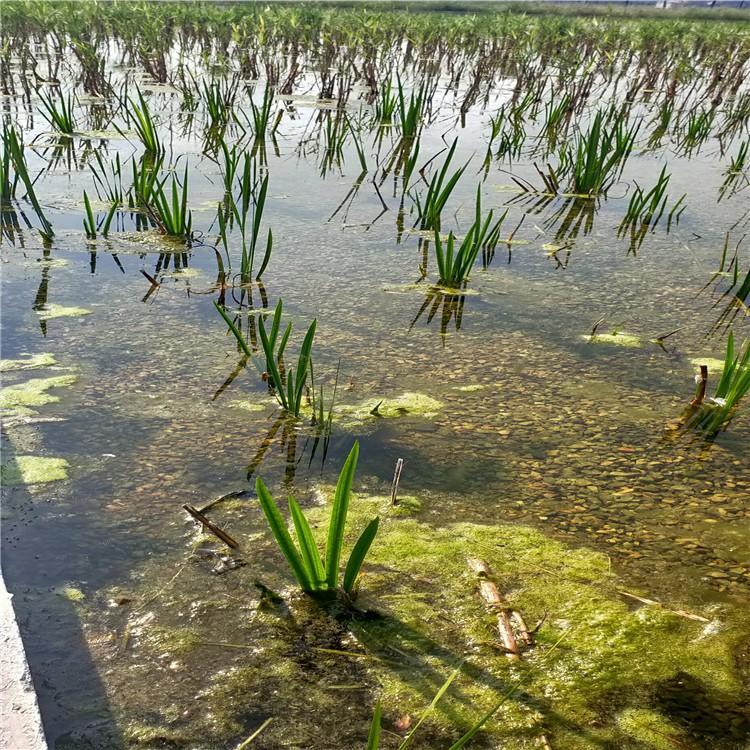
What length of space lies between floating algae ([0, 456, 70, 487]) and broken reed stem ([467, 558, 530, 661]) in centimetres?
92

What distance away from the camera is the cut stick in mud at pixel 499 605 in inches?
54.0

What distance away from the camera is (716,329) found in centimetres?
282

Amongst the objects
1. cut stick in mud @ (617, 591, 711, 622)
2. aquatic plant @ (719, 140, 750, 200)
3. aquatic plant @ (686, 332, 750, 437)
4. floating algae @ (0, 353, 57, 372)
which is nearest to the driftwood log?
cut stick in mud @ (617, 591, 711, 622)

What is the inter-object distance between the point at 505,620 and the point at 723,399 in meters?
1.11

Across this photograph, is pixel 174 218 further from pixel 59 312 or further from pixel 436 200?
pixel 436 200

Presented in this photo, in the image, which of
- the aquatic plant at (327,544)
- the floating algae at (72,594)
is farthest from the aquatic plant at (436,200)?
the floating algae at (72,594)

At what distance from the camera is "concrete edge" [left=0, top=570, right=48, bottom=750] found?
993mm

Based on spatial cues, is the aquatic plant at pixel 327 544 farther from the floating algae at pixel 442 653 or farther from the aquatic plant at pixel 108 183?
the aquatic plant at pixel 108 183

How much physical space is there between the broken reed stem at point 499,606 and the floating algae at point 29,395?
3.93 ft

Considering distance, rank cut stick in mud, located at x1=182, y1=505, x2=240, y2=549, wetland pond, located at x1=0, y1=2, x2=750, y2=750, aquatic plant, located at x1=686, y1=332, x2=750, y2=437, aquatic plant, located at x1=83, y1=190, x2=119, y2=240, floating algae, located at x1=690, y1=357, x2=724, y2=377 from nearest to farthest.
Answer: wetland pond, located at x1=0, y1=2, x2=750, y2=750 → cut stick in mud, located at x1=182, y1=505, x2=240, y2=549 → aquatic plant, located at x1=686, y1=332, x2=750, y2=437 → floating algae, located at x1=690, y1=357, x2=724, y2=377 → aquatic plant, located at x1=83, y1=190, x2=119, y2=240

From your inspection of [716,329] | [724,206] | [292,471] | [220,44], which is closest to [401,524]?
[292,471]

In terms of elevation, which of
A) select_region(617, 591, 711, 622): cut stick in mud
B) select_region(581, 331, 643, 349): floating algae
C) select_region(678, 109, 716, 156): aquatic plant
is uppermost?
select_region(678, 109, 716, 156): aquatic plant

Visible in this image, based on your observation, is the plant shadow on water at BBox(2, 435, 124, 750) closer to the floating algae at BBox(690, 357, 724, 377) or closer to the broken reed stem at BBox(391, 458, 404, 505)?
the broken reed stem at BBox(391, 458, 404, 505)

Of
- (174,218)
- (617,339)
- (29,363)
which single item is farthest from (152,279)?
(617,339)
